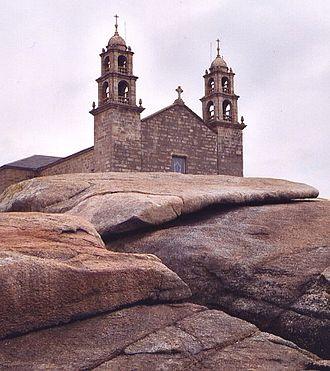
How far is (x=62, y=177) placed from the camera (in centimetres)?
956

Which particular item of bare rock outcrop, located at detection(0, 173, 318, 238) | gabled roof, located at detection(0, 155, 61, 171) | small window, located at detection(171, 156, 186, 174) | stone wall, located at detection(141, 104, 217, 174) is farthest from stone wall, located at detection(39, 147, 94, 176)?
bare rock outcrop, located at detection(0, 173, 318, 238)

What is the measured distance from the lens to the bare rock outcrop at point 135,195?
7.42m

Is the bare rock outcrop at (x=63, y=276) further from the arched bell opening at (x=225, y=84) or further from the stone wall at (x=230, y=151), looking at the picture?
the arched bell opening at (x=225, y=84)

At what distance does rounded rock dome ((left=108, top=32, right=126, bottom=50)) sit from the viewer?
115ft

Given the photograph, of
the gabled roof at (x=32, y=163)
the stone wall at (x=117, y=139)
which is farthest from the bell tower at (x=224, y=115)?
the gabled roof at (x=32, y=163)

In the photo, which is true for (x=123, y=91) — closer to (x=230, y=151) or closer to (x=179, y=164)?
(x=179, y=164)

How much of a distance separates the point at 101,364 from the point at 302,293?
223cm

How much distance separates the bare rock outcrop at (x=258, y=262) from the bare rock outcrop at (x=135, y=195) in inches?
8.4

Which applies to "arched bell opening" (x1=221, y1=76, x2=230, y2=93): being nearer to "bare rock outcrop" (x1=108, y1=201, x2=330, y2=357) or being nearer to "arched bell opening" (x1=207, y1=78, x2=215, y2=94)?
"arched bell opening" (x1=207, y1=78, x2=215, y2=94)

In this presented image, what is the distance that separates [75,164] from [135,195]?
94.6ft

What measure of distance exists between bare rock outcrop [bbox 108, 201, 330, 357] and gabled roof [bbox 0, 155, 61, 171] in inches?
1253

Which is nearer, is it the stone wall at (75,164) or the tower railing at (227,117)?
the stone wall at (75,164)

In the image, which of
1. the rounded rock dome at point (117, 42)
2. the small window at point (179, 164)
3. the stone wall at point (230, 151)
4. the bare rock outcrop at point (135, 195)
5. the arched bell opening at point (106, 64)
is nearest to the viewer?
the bare rock outcrop at point (135, 195)

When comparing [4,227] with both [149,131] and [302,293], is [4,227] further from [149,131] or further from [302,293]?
[149,131]
